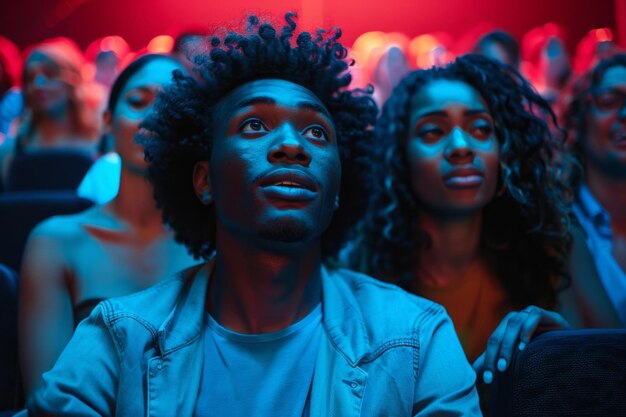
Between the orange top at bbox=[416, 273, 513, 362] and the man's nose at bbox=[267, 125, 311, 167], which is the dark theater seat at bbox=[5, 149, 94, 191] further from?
the man's nose at bbox=[267, 125, 311, 167]

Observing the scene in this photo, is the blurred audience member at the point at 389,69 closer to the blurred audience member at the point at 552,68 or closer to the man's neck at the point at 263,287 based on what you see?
the blurred audience member at the point at 552,68

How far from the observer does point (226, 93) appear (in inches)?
64.9

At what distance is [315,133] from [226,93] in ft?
0.85

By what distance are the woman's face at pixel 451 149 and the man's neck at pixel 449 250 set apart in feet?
0.16

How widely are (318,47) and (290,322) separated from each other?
2.26ft

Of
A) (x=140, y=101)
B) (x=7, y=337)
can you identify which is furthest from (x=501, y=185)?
(x=7, y=337)

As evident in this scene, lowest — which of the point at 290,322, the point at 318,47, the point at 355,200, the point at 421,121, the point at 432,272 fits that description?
the point at 432,272

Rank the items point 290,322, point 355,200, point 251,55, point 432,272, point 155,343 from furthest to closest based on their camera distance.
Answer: point 432,272
point 355,200
point 251,55
point 290,322
point 155,343

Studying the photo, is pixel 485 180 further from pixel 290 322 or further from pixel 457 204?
pixel 290 322

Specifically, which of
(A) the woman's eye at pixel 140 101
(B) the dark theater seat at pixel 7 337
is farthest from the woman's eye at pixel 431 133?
(B) the dark theater seat at pixel 7 337

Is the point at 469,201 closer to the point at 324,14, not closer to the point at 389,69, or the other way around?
the point at 389,69

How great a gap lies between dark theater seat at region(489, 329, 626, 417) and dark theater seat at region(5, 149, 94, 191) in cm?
231

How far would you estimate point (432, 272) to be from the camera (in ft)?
6.97

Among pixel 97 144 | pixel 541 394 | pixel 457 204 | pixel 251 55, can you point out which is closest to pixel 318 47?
pixel 251 55
